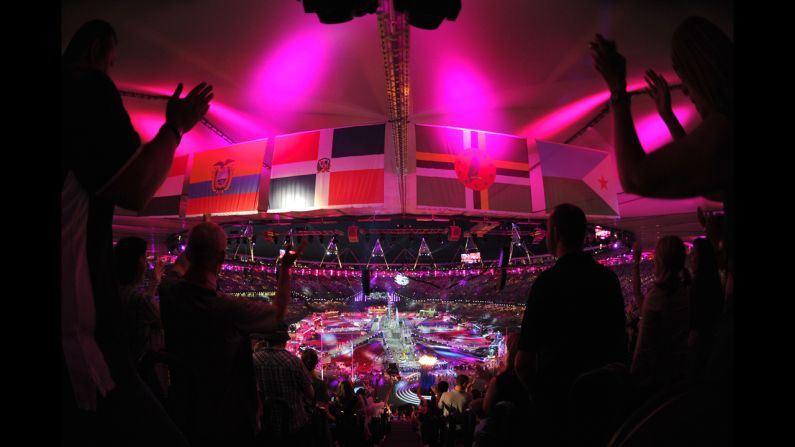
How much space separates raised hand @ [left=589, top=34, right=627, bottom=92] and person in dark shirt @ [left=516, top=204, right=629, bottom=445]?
0.64 metres

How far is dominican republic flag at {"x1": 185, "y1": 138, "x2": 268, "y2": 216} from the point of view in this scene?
504cm

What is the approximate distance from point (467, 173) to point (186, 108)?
401 centimetres

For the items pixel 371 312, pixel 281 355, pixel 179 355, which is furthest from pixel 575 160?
pixel 371 312

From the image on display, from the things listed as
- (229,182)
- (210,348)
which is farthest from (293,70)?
(210,348)

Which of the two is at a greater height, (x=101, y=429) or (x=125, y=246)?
(x=125, y=246)

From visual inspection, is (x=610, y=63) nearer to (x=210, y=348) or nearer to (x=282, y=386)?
(x=210, y=348)

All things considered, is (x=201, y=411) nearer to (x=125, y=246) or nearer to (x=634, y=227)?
(x=125, y=246)

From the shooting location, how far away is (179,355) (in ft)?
4.56

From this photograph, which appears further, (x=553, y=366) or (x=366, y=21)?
(x=366, y=21)

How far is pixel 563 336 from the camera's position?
1.37 meters

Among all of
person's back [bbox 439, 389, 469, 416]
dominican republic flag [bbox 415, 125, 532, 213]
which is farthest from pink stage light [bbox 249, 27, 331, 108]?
person's back [bbox 439, 389, 469, 416]

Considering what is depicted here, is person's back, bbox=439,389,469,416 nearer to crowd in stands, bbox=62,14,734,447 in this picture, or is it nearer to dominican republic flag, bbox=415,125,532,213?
dominican republic flag, bbox=415,125,532,213

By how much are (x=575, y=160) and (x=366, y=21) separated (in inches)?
127

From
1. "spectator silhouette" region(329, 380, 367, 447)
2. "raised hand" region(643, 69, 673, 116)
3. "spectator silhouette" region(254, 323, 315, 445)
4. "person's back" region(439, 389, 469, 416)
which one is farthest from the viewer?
"person's back" region(439, 389, 469, 416)
